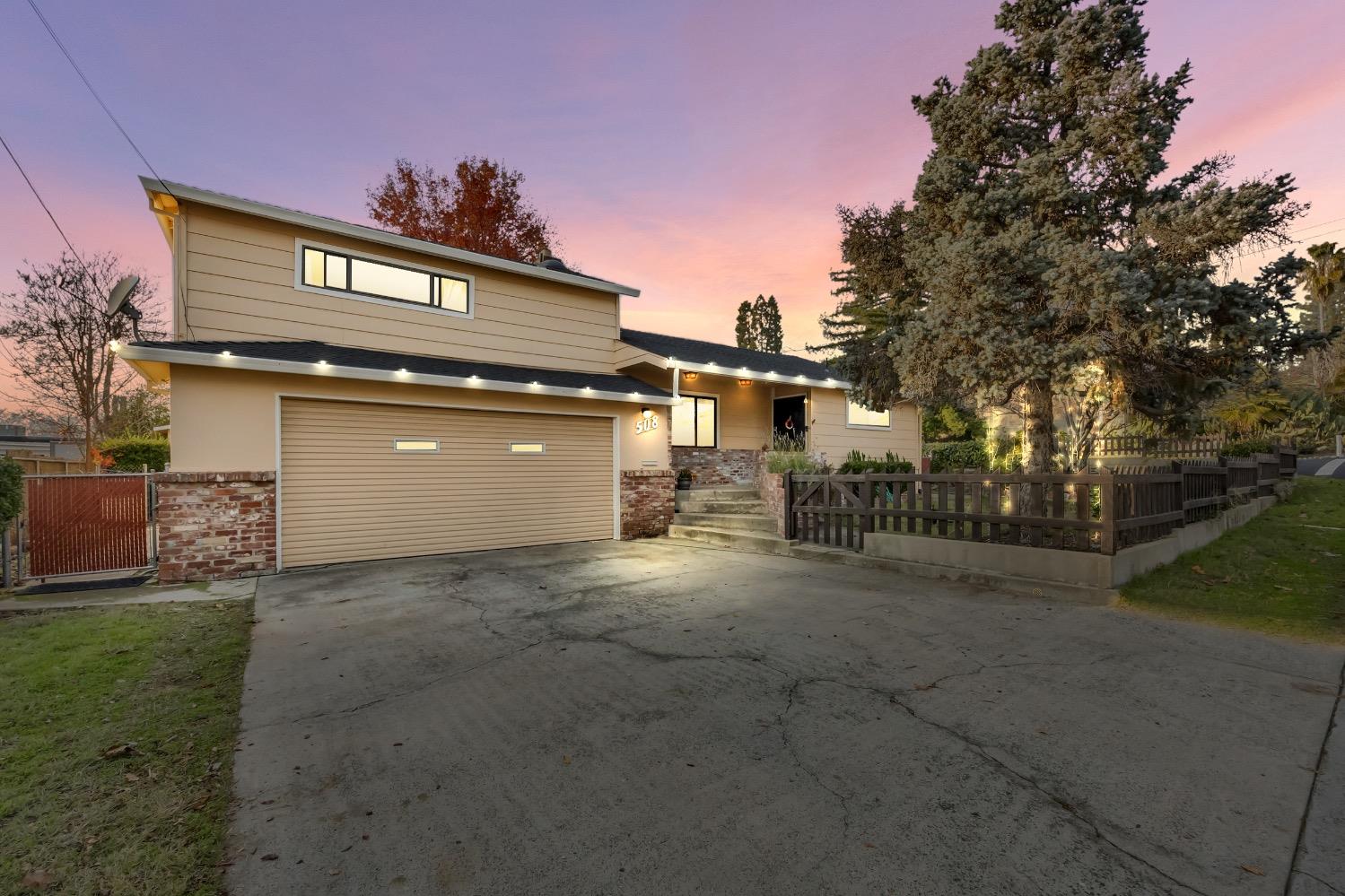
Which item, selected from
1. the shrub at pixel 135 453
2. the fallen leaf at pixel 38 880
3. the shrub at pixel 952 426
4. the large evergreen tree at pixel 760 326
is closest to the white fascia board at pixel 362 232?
the shrub at pixel 135 453

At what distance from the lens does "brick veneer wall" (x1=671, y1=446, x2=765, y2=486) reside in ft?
42.9

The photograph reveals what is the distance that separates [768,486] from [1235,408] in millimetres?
21532

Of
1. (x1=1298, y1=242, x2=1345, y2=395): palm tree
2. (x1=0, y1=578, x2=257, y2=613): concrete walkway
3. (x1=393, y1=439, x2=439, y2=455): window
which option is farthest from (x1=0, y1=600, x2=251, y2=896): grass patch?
(x1=1298, y1=242, x2=1345, y2=395): palm tree

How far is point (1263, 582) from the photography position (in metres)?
5.84

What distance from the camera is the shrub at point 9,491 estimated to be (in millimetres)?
5902

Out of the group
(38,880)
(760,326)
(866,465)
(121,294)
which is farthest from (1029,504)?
(760,326)

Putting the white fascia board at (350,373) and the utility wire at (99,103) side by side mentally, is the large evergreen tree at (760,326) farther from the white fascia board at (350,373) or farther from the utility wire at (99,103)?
the utility wire at (99,103)

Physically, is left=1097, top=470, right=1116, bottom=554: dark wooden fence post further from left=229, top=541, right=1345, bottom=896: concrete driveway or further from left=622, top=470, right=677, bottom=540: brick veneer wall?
left=622, top=470, right=677, bottom=540: brick veneer wall

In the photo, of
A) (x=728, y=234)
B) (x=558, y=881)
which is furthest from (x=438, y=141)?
(x=558, y=881)

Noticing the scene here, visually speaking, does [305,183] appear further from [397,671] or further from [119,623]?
[397,671]

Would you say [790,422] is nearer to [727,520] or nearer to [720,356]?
[720,356]

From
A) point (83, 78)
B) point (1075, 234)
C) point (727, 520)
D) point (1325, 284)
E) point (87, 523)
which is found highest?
point (1325, 284)

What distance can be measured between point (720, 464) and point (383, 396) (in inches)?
309

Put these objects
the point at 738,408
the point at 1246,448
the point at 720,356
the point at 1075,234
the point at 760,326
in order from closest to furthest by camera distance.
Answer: the point at 1075,234, the point at 720,356, the point at 1246,448, the point at 738,408, the point at 760,326
